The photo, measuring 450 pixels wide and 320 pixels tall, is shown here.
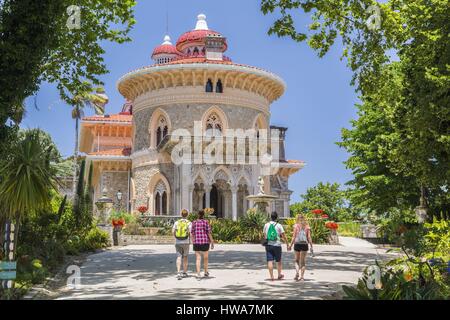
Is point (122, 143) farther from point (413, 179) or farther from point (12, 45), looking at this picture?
point (12, 45)

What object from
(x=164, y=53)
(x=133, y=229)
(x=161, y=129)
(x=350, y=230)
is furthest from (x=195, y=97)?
(x=164, y=53)

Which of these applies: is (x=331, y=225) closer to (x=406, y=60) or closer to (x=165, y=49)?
(x=406, y=60)

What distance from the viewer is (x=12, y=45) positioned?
12.9 metres

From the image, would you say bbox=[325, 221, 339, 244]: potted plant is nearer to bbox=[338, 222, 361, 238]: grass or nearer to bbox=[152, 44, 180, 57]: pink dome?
bbox=[338, 222, 361, 238]: grass

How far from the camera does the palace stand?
32375 millimetres

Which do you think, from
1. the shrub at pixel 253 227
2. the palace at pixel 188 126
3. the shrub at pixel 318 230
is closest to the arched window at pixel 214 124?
the palace at pixel 188 126

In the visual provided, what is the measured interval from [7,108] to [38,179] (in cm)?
248

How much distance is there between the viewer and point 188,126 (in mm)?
33812

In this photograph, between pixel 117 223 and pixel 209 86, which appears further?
pixel 209 86

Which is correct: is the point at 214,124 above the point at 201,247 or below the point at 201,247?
above

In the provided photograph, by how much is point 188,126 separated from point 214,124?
1750 millimetres

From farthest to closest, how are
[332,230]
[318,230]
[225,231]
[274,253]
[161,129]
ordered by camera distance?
1. [161,129]
2. [332,230]
3. [318,230]
4. [225,231]
5. [274,253]

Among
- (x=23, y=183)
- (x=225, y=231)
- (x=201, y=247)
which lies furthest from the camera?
(x=225, y=231)
